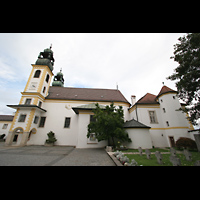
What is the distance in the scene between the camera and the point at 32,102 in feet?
50.8

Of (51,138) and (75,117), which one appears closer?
(51,138)

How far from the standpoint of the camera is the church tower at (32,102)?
44.8 feet

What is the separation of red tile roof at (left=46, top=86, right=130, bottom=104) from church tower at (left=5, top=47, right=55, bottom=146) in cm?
224

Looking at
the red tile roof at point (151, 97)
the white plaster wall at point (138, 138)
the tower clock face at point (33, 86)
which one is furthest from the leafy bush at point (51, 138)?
the red tile roof at point (151, 97)

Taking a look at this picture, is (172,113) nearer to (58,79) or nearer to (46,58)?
(46,58)

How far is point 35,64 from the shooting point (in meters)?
18.3

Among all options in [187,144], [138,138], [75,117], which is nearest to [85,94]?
[75,117]

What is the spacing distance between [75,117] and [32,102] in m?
7.45

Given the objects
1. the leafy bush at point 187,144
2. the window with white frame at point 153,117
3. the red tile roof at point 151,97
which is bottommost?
the leafy bush at point 187,144

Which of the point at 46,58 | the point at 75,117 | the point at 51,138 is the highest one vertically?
the point at 46,58

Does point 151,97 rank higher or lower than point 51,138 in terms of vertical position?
higher

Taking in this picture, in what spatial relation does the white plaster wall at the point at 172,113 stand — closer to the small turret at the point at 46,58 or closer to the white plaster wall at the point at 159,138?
the white plaster wall at the point at 159,138
